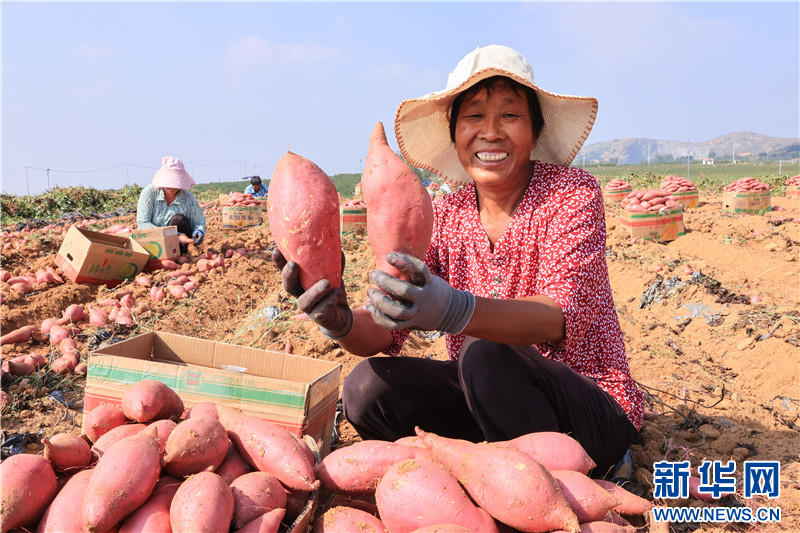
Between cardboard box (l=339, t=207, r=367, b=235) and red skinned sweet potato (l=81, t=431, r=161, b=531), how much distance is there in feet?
25.2

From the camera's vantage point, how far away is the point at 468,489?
1.35 m

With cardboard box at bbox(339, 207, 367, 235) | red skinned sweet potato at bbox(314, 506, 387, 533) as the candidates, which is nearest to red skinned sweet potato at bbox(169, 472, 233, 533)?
red skinned sweet potato at bbox(314, 506, 387, 533)

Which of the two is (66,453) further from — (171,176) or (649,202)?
(649,202)

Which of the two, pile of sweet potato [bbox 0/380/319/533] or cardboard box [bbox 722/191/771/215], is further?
cardboard box [bbox 722/191/771/215]

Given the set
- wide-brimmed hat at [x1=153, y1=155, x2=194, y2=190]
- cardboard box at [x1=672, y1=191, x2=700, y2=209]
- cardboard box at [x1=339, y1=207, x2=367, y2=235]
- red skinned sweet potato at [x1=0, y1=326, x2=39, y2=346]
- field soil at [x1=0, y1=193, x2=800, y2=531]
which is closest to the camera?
field soil at [x1=0, y1=193, x2=800, y2=531]

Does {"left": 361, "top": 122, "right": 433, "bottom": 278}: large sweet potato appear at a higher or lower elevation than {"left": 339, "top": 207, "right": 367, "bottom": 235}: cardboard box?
higher

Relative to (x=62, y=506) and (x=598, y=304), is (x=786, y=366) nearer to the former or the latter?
(x=598, y=304)

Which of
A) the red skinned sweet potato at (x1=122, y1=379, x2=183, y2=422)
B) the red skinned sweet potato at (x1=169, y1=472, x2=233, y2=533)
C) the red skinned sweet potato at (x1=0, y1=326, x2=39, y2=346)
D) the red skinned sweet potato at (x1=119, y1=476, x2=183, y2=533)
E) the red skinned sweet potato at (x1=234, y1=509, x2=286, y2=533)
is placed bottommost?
the red skinned sweet potato at (x1=0, y1=326, x2=39, y2=346)

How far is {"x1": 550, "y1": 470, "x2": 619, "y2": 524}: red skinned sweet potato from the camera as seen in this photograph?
134 cm

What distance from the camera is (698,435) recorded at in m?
2.41

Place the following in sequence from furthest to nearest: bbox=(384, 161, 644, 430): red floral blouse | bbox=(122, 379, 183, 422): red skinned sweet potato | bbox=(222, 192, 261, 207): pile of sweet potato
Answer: bbox=(222, 192, 261, 207): pile of sweet potato
bbox=(384, 161, 644, 430): red floral blouse
bbox=(122, 379, 183, 422): red skinned sweet potato

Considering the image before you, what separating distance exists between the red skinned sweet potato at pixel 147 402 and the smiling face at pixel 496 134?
136 cm

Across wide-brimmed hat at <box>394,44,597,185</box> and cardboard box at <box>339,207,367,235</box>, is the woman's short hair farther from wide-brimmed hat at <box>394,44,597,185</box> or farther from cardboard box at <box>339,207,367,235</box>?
cardboard box at <box>339,207,367,235</box>

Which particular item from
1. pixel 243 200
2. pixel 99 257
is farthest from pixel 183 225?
pixel 243 200
